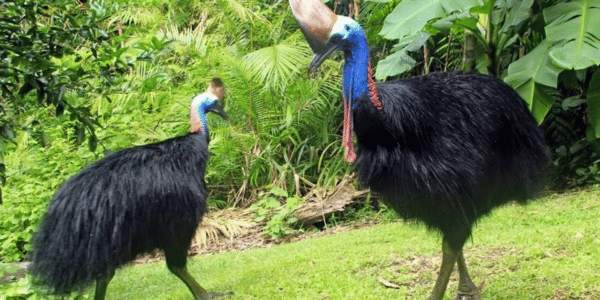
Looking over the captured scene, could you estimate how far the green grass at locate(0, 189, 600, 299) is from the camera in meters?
4.32

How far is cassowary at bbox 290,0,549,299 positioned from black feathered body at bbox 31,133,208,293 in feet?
5.16

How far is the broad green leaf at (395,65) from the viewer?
638 centimetres

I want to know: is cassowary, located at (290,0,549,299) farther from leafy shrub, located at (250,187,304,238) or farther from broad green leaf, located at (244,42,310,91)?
broad green leaf, located at (244,42,310,91)

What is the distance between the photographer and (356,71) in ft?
11.0

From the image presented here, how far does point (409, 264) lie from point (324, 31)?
2198mm

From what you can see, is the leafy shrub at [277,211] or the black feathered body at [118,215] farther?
the leafy shrub at [277,211]

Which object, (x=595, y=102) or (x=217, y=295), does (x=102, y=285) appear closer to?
(x=217, y=295)

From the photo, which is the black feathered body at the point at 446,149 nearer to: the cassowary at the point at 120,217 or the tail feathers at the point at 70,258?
the cassowary at the point at 120,217

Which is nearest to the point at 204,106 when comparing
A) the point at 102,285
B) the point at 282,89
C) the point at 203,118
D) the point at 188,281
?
the point at 203,118

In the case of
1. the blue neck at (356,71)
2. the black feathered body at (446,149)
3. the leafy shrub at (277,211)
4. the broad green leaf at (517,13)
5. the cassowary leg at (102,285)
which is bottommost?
the leafy shrub at (277,211)

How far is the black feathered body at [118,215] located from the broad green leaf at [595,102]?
3.44 metres

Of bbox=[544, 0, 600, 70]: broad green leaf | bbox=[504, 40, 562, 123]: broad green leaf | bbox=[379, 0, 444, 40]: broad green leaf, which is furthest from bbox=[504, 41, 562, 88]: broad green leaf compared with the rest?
bbox=[379, 0, 444, 40]: broad green leaf

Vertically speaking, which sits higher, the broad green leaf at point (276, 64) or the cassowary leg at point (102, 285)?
the broad green leaf at point (276, 64)

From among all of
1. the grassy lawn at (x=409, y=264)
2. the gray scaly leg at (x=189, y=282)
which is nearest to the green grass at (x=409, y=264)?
the grassy lawn at (x=409, y=264)
